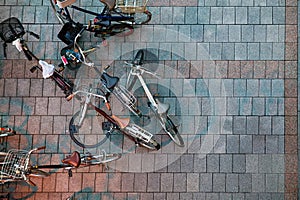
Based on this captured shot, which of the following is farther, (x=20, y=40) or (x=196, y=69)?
(x=196, y=69)

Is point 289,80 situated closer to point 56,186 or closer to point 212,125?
point 212,125

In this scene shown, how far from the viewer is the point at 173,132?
9.95 meters

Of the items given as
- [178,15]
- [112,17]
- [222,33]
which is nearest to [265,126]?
[222,33]

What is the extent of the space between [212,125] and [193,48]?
1.87 m

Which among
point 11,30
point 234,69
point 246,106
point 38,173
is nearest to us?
point 38,173

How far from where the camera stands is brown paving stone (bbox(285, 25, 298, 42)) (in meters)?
10.3

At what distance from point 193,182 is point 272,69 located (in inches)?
127

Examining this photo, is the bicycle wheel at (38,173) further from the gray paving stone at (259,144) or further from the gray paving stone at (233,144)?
the gray paving stone at (259,144)

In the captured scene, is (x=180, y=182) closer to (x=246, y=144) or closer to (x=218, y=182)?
(x=218, y=182)

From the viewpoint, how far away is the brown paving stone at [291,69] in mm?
10227

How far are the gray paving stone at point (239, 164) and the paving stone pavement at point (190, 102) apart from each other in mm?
23

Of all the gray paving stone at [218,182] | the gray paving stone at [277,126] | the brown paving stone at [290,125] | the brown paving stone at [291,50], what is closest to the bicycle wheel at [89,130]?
the gray paving stone at [218,182]

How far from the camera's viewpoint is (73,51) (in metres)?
9.74

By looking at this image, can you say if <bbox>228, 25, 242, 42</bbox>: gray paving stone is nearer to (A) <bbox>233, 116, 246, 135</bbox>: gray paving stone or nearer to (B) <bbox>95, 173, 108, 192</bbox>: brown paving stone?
(A) <bbox>233, 116, 246, 135</bbox>: gray paving stone
